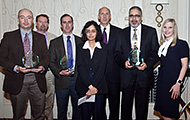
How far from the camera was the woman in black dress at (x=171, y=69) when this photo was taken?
2742 mm

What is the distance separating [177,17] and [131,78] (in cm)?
182

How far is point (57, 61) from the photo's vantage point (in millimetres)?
3182

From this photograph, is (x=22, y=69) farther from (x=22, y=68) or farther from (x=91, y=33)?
(x=91, y=33)

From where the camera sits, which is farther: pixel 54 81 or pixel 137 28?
pixel 54 81

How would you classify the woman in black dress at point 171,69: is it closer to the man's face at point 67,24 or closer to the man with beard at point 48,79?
the man's face at point 67,24

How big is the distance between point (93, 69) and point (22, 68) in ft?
3.22

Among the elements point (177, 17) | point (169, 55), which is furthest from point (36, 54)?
point (177, 17)

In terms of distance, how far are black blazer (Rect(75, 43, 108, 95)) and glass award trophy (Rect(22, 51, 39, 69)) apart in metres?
0.64

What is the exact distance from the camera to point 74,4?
4.05m

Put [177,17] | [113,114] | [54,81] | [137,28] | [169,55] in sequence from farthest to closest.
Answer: [177,17], [54,81], [113,114], [137,28], [169,55]

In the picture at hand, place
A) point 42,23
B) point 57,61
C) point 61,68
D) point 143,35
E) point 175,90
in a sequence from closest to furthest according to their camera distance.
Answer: point 175,90
point 143,35
point 61,68
point 57,61
point 42,23

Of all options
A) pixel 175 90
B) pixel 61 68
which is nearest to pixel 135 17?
pixel 175 90

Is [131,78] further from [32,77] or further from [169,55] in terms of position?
[32,77]

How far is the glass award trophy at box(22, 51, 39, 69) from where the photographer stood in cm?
279
